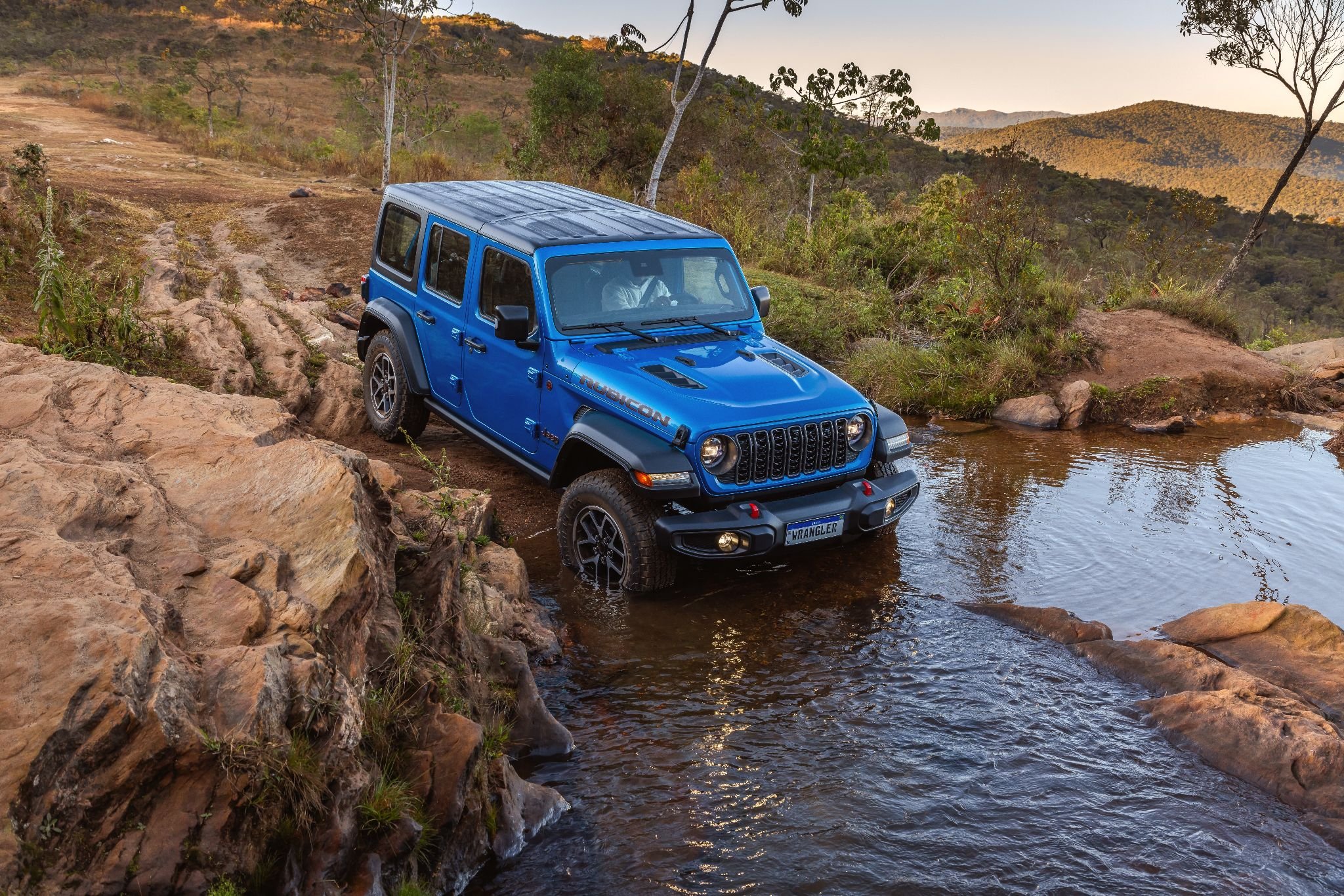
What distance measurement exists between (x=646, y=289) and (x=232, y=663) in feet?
13.8

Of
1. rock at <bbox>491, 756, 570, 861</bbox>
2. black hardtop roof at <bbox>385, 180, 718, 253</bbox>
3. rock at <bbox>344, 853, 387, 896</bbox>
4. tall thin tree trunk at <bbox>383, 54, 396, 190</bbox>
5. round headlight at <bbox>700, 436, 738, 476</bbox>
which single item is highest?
tall thin tree trunk at <bbox>383, 54, 396, 190</bbox>

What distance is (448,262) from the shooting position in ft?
23.6

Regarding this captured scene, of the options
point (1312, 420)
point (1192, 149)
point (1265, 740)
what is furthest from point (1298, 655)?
point (1192, 149)

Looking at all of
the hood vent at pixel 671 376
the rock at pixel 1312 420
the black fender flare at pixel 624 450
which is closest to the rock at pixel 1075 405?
the rock at pixel 1312 420

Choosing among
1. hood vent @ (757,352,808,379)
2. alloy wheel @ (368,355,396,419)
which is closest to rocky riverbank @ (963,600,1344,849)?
hood vent @ (757,352,808,379)

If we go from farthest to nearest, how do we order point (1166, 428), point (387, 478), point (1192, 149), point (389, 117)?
point (1192, 149)
point (389, 117)
point (1166, 428)
point (387, 478)

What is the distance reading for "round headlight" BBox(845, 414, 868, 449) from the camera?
6.08 metres

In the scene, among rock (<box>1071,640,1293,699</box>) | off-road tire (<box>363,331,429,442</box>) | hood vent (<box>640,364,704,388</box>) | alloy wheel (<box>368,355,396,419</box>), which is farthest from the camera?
alloy wheel (<box>368,355,396,419</box>)

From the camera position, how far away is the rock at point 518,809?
12.2 feet

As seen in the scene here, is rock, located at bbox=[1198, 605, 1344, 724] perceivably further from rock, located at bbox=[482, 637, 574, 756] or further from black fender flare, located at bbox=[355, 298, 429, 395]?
black fender flare, located at bbox=[355, 298, 429, 395]

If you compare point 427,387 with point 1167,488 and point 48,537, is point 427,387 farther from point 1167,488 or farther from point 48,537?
point 1167,488

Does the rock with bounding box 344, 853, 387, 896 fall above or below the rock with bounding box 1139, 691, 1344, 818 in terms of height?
below

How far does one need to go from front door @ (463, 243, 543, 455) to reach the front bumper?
4.78 feet

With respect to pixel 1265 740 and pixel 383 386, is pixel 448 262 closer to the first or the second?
pixel 383 386
